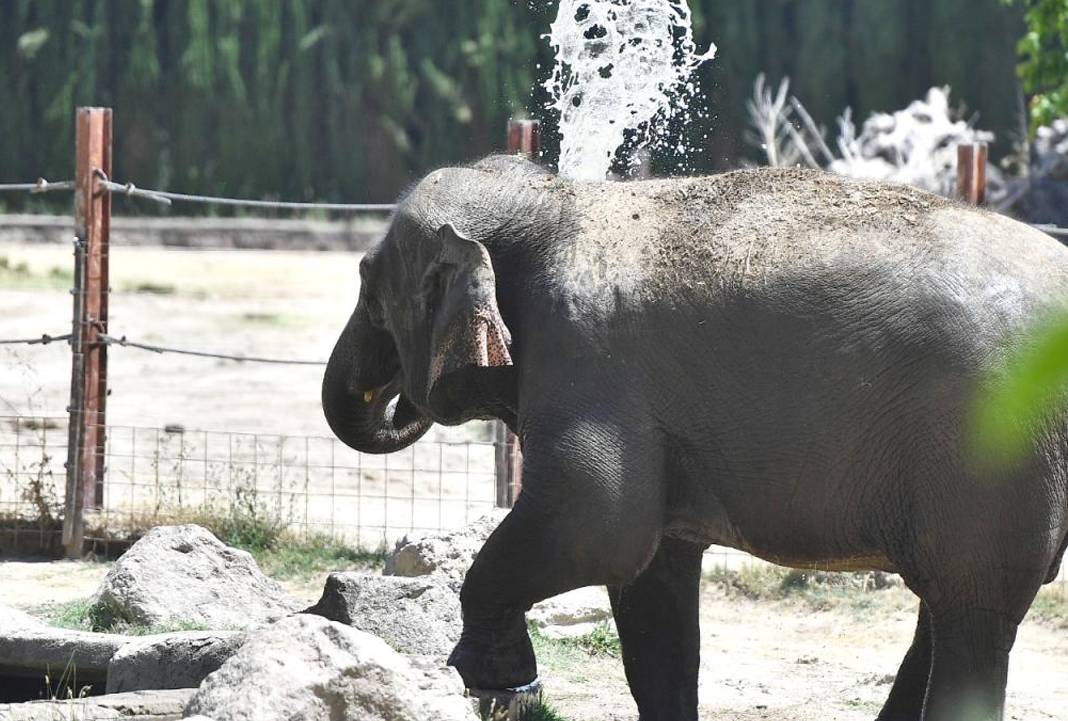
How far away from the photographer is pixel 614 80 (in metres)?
9.60

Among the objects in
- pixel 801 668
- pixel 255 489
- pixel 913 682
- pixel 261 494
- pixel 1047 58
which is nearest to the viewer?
pixel 913 682

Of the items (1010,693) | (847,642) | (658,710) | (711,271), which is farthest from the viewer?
(847,642)

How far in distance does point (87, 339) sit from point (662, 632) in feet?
14.3

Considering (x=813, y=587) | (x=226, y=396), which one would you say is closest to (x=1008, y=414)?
(x=813, y=587)

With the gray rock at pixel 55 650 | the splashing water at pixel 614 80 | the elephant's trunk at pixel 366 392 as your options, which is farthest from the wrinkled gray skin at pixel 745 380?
the splashing water at pixel 614 80

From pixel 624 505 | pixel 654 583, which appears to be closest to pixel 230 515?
pixel 654 583

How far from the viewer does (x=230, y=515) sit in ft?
29.4

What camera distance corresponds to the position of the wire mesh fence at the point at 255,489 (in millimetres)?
9047

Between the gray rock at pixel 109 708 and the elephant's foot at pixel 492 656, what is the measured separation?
2.59ft

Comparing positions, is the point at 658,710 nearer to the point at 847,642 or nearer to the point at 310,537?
the point at 847,642

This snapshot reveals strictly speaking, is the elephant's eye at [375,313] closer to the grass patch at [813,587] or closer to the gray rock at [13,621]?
the gray rock at [13,621]

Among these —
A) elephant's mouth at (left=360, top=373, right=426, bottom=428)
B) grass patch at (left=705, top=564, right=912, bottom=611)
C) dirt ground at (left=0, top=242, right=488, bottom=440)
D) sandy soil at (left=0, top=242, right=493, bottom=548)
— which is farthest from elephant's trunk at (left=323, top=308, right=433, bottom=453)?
dirt ground at (left=0, top=242, right=488, bottom=440)

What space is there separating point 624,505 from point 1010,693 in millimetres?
2734

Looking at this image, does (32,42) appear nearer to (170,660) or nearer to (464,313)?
(170,660)
